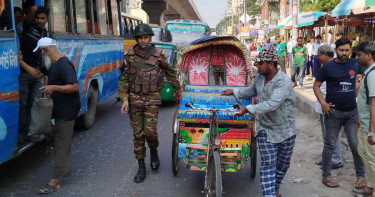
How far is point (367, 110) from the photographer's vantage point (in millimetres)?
3945

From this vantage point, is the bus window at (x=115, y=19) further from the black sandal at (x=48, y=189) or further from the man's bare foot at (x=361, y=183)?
the man's bare foot at (x=361, y=183)

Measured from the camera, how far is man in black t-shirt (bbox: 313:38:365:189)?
15.0ft

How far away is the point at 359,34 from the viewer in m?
15.8

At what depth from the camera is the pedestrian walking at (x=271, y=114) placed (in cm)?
371

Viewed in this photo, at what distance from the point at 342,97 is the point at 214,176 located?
80.4 inches

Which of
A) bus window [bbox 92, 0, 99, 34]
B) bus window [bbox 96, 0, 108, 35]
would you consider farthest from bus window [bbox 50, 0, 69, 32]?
bus window [bbox 96, 0, 108, 35]

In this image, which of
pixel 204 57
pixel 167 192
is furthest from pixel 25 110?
pixel 204 57

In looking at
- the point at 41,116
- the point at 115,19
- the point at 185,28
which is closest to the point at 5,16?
the point at 41,116

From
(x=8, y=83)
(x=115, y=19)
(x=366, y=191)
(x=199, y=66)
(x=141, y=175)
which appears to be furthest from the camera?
(x=115, y=19)

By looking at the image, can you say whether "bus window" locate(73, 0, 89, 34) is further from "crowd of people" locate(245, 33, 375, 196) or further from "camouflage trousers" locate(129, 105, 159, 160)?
"crowd of people" locate(245, 33, 375, 196)

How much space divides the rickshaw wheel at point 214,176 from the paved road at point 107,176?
0.82 metres

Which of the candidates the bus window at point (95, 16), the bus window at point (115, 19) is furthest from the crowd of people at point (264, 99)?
the bus window at point (115, 19)

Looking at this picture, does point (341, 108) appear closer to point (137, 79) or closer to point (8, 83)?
point (137, 79)

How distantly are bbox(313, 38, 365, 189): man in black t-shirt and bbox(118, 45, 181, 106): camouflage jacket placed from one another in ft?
6.37
